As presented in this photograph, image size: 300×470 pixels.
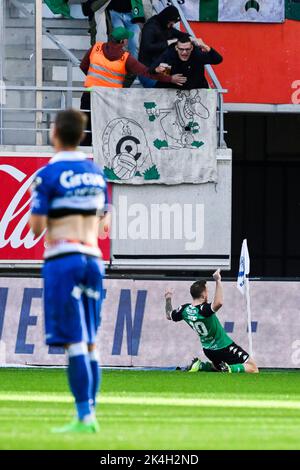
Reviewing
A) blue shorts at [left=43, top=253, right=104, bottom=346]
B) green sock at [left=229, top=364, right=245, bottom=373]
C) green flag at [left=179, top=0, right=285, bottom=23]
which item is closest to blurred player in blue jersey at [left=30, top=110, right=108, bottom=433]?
blue shorts at [left=43, top=253, right=104, bottom=346]

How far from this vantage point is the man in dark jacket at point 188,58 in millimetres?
23672

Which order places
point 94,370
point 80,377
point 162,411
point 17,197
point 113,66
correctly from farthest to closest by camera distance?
1. point 17,197
2. point 113,66
3. point 162,411
4. point 94,370
5. point 80,377

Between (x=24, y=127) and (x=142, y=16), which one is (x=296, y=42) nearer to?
(x=142, y=16)

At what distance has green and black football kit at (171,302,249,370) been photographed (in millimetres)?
21656

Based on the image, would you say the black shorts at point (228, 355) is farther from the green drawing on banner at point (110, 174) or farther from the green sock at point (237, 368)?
the green drawing on banner at point (110, 174)

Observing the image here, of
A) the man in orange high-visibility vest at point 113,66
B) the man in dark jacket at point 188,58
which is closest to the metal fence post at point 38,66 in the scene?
the man in orange high-visibility vest at point 113,66

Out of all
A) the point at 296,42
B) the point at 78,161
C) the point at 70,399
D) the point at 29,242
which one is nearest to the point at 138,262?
the point at 29,242

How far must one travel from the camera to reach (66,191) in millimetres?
9914

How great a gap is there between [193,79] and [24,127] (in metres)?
2.99

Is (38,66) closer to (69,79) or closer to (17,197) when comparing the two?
(69,79)

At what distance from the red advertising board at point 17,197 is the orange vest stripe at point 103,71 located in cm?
153

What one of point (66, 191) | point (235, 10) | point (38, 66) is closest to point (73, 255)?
point (66, 191)

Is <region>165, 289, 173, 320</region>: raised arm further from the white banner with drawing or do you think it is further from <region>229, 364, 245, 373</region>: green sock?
the white banner with drawing

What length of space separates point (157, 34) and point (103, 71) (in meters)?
1.06
